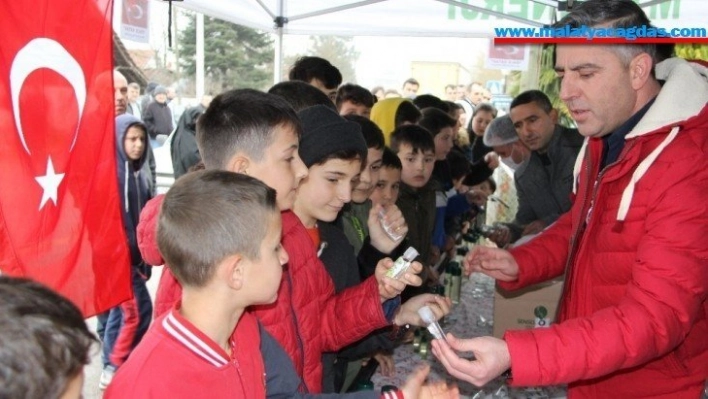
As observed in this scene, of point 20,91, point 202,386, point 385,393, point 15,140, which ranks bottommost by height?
point 385,393

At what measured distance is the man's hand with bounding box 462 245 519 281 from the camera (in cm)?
216

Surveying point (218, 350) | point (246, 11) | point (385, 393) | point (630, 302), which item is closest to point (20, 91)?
point (218, 350)

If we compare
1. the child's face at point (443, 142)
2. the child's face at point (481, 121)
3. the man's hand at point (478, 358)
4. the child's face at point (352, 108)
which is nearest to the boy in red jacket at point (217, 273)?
the man's hand at point (478, 358)

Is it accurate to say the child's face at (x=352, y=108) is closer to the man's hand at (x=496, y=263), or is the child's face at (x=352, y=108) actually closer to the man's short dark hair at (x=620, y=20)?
the man's hand at (x=496, y=263)

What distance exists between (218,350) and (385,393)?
399 mm

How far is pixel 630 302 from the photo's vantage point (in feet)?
4.86

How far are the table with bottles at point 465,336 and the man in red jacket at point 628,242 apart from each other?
0.32 m

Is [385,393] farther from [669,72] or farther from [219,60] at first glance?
[219,60]

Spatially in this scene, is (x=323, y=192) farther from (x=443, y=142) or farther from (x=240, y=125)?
(x=443, y=142)

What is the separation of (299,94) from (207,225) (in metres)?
1.50

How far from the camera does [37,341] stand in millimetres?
765

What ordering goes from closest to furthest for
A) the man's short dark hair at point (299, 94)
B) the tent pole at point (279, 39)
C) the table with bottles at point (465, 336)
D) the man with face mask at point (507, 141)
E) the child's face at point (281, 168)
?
the child's face at point (281, 168), the table with bottles at point (465, 336), the man's short dark hair at point (299, 94), the man with face mask at point (507, 141), the tent pole at point (279, 39)

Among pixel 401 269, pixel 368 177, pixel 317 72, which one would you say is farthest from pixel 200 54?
pixel 401 269

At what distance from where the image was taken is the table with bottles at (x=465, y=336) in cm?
214
